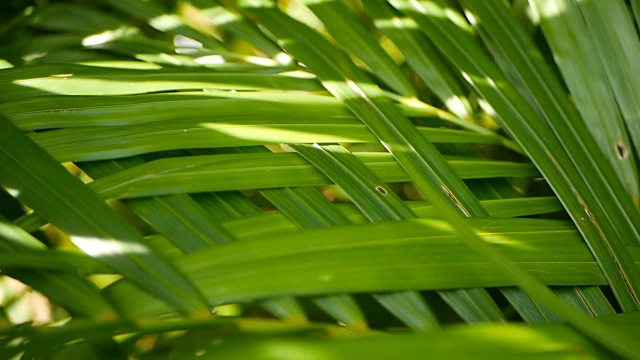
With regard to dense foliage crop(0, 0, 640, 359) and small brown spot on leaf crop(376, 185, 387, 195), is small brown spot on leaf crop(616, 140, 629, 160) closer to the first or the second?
dense foliage crop(0, 0, 640, 359)

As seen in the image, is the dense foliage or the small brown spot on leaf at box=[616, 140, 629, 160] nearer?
the dense foliage

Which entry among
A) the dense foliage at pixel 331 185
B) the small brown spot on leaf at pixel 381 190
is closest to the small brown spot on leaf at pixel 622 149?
the dense foliage at pixel 331 185

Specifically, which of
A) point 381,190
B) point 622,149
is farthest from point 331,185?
point 622,149

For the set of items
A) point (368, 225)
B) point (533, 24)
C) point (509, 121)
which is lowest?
point (368, 225)

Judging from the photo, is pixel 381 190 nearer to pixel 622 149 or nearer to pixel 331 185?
pixel 331 185

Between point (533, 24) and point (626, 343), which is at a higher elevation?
point (533, 24)

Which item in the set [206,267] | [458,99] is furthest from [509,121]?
[206,267]

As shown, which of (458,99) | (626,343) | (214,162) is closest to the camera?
(626,343)

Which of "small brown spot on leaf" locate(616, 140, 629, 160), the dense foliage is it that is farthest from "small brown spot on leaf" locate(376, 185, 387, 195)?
"small brown spot on leaf" locate(616, 140, 629, 160)

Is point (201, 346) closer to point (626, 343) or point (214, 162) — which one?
point (214, 162)
